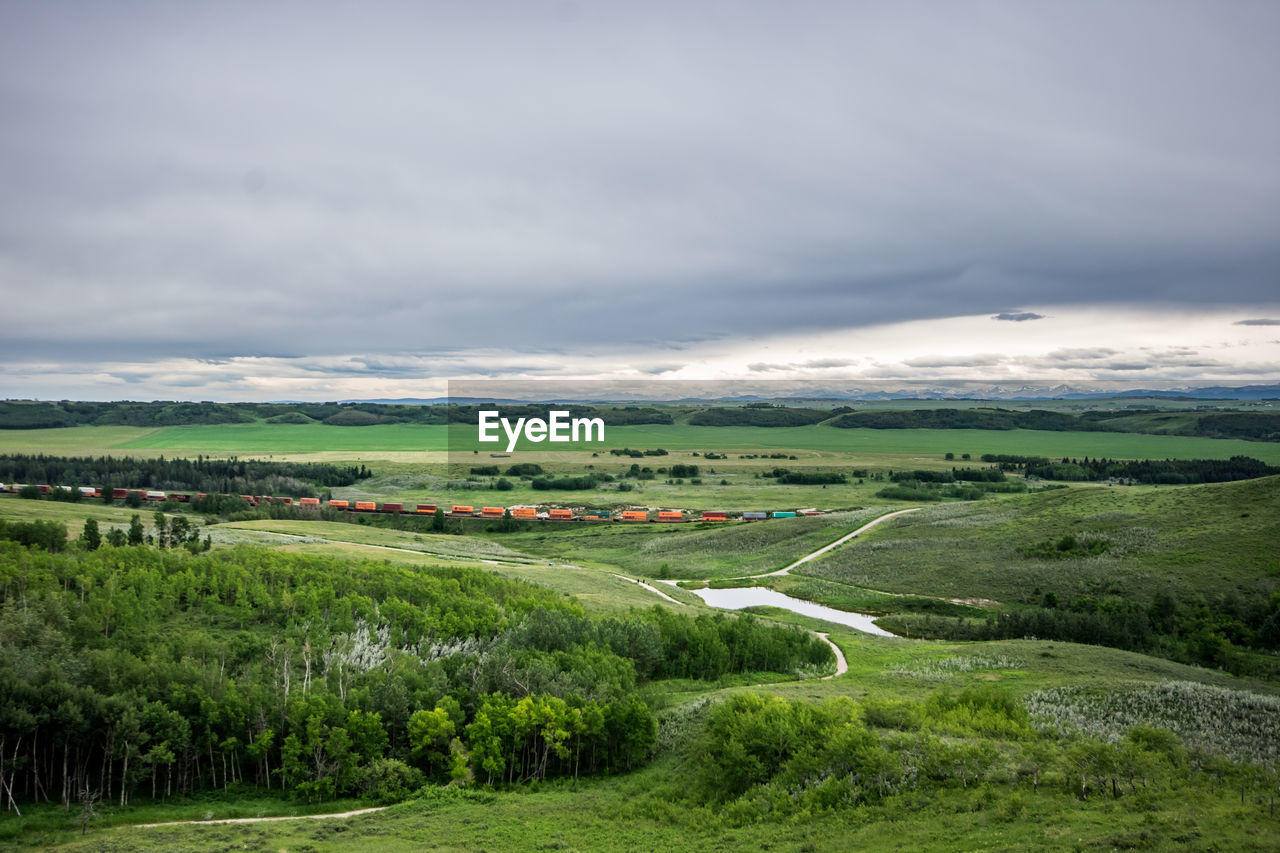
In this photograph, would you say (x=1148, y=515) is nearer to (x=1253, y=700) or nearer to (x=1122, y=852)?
(x=1253, y=700)

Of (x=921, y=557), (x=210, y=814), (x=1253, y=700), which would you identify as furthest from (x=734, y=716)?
(x=921, y=557)

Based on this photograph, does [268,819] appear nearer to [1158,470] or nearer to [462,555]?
[462,555]

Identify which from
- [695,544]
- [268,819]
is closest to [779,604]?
[695,544]

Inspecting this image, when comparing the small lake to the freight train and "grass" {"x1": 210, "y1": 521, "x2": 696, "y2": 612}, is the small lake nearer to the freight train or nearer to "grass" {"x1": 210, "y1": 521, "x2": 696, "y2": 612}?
"grass" {"x1": 210, "y1": 521, "x2": 696, "y2": 612}

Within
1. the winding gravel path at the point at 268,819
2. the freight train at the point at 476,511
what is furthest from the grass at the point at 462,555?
the winding gravel path at the point at 268,819

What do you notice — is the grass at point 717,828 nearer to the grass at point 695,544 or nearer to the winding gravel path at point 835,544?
the winding gravel path at point 835,544
